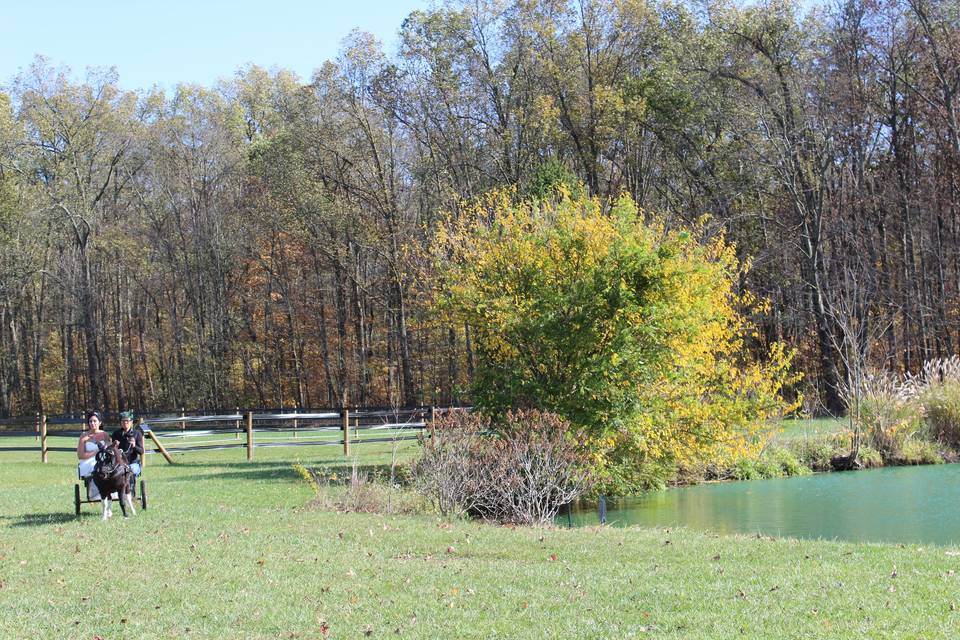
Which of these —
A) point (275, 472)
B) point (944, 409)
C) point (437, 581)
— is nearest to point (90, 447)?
point (437, 581)

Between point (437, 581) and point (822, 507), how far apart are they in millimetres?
10934

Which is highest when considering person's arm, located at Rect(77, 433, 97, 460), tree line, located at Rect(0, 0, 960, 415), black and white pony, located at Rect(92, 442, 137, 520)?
tree line, located at Rect(0, 0, 960, 415)

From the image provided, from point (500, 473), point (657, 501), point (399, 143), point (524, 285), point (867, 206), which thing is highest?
point (399, 143)

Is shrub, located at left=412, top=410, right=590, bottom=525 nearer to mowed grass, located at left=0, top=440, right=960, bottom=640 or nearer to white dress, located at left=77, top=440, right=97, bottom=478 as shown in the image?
mowed grass, located at left=0, top=440, right=960, bottom=640

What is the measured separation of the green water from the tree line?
9.94 metres

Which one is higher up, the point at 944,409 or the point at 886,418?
the point at 944,409

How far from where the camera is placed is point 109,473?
42.2ft

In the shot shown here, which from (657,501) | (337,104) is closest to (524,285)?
(657,501)

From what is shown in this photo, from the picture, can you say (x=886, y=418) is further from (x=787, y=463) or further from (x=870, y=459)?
(x=787, y=463)

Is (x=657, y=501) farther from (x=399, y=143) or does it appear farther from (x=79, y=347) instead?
(x=79, y=347)

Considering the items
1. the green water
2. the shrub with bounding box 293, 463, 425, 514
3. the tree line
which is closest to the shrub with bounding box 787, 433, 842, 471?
the green water

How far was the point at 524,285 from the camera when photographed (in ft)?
61.5

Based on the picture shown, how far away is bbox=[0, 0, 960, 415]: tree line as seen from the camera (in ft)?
118

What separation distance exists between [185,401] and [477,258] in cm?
3275
